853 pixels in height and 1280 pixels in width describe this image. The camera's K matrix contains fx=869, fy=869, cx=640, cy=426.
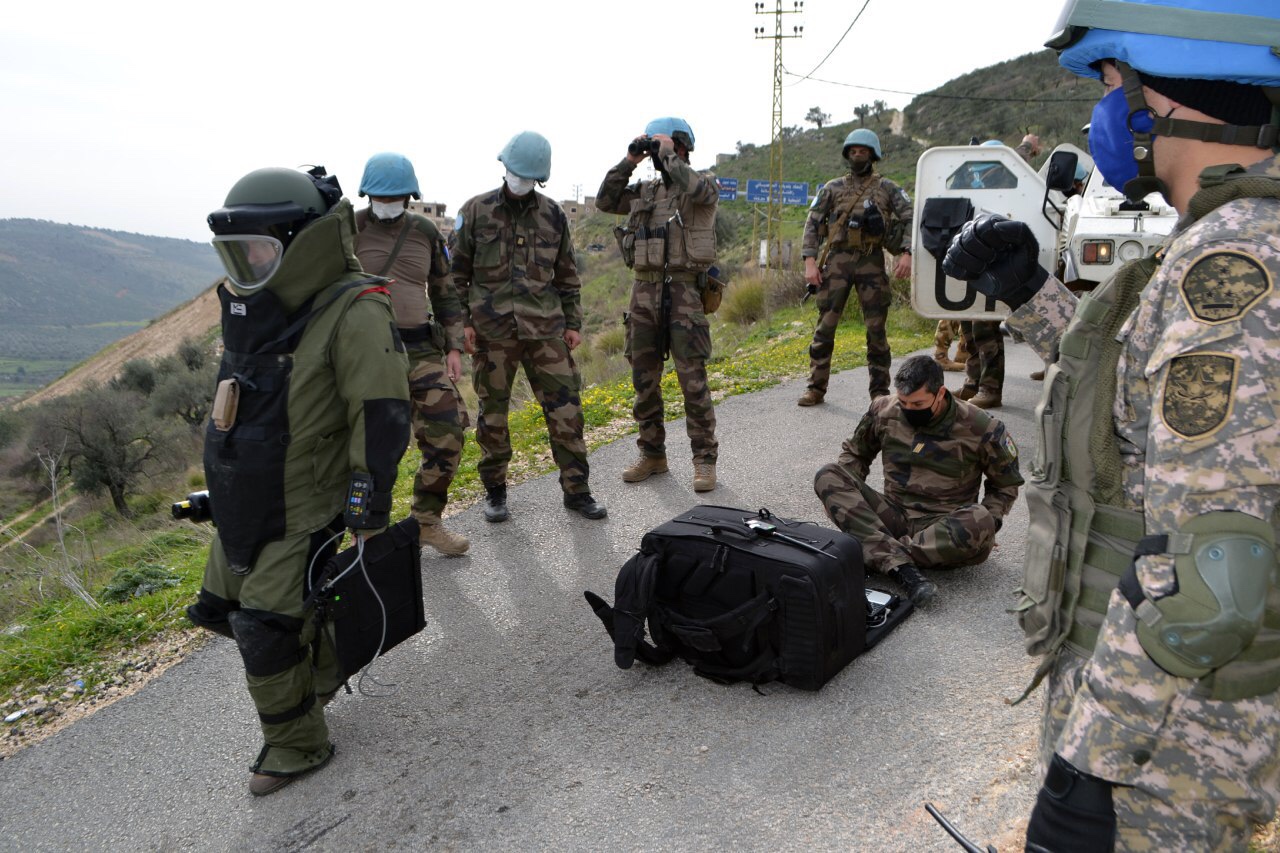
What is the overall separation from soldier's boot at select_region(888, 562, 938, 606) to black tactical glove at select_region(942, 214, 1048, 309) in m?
2.51

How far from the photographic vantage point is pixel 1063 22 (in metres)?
1.46

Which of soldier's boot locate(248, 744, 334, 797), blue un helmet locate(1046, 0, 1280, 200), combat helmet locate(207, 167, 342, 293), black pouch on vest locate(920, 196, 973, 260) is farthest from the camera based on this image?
soldier's boot locate(248, 744, 334, 797)

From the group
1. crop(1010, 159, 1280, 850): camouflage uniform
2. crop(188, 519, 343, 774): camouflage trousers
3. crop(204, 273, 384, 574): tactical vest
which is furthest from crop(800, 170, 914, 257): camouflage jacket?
crop(1010, 159, 1280, 850): camouflage uniform

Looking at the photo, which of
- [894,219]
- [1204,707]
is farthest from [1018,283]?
[894,219]

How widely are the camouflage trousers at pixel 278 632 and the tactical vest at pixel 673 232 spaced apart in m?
3.38

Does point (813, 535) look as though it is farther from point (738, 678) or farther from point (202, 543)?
point (202, 543)

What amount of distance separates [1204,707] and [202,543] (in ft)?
22.2

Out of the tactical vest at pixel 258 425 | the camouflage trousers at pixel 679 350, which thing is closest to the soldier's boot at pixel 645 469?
the camouflage trousers at pixel 679 350

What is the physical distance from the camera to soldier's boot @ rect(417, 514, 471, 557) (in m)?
5.14

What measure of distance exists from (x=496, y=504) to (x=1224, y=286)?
4.88m

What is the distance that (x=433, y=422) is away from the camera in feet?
16.5

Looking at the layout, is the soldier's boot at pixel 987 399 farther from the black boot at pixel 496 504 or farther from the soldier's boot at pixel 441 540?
the soldier's boot at pixel 441 540

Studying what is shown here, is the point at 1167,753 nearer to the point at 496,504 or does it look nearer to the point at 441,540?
the point at 441,540

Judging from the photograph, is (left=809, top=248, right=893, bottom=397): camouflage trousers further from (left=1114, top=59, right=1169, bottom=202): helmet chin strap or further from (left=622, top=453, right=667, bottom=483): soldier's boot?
(left=1114, top=59, right=1169, bottom=202): helmet chin strap
